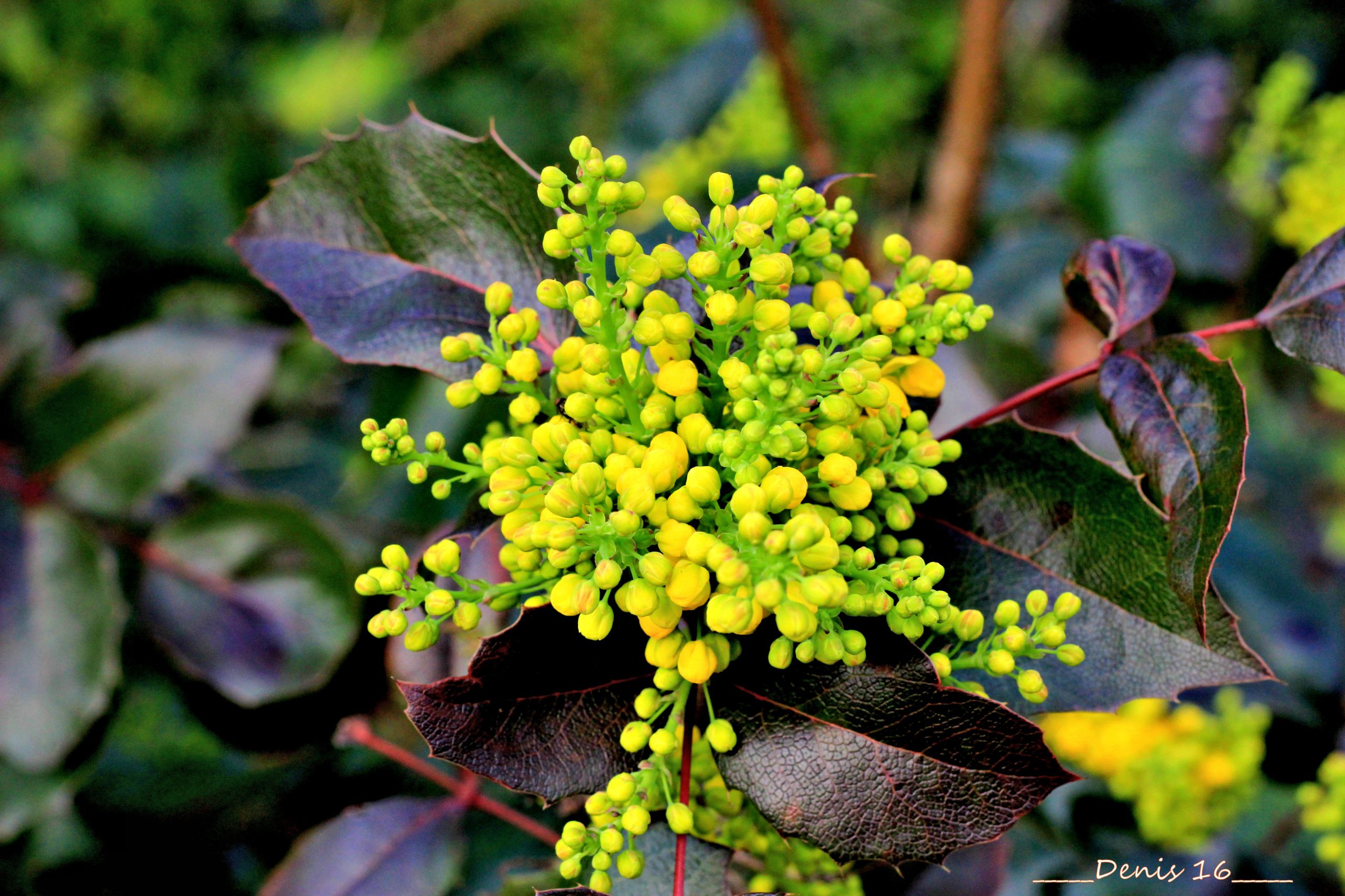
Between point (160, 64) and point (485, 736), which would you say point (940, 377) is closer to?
point (485, 736)

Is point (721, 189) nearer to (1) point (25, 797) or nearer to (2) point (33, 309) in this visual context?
(1) point (25, 797)

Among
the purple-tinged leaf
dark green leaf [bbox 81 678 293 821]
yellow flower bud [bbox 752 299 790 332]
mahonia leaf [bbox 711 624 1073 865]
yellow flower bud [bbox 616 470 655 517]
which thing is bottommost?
dark green leaf [bbox 81 678 293 821]

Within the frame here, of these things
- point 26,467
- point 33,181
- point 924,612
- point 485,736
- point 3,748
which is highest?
point 924,612

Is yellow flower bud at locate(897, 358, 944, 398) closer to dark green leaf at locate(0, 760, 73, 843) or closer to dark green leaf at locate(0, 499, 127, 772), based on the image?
dark green leaf at locate(0, 499, 127, 772)

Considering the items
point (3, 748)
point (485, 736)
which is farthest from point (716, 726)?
point (3, 748)

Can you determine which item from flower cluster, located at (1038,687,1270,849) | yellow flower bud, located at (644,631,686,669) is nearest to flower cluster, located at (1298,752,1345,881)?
flower cluster, located at (1038,687,1270,849)

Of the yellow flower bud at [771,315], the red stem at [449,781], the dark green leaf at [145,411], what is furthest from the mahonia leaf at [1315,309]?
the dark green leaf at [145,411]

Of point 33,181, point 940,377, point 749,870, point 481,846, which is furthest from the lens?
point 33,181
